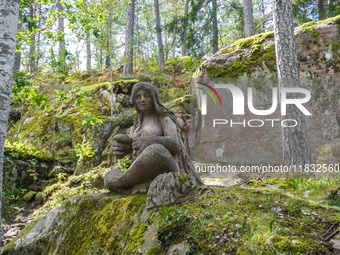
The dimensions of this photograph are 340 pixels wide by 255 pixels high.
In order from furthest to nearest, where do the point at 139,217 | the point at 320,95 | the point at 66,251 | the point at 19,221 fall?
the point at 320,95 < the point at 19,221 < the point at 66,251 < the point at 139,217

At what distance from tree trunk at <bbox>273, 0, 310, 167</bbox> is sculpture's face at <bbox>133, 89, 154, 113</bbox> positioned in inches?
147

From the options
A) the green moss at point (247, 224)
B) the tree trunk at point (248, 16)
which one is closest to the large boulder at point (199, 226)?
the green moss at point (247, 224)

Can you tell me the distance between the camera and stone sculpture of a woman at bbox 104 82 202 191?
3.20m

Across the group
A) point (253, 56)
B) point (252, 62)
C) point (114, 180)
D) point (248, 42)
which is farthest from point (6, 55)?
point (248, 42)

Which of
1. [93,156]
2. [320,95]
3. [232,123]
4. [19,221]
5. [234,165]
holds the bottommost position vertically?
[19,221]

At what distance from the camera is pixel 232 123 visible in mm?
8805

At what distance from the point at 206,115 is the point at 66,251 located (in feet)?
22.2

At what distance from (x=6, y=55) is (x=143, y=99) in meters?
1.78

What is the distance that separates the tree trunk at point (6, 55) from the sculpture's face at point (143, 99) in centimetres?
159

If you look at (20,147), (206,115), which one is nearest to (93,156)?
(20,147)

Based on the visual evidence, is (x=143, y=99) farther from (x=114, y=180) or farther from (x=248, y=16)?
(x=248, y=16)

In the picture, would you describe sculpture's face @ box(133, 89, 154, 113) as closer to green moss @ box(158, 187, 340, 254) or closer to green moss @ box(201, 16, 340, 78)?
green moss @ box(158, 187, 340, 254)

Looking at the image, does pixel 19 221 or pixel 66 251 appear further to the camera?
pixel 19 221

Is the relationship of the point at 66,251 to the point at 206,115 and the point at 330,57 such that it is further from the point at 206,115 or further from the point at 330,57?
the point at 330,57
